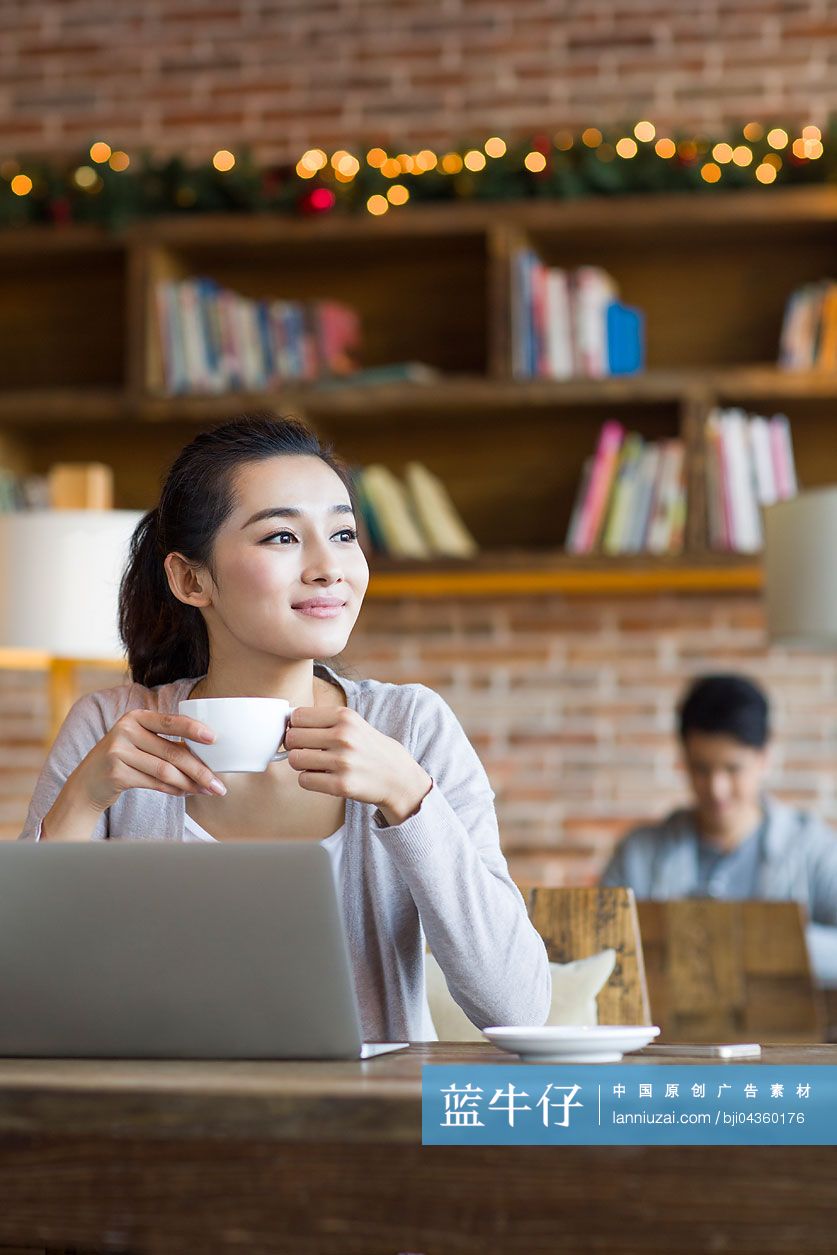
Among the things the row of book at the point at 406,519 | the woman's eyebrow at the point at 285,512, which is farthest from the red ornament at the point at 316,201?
the woman's eyebrow at the point at 285,512

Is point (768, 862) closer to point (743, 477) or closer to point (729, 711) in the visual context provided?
point (729, 711)

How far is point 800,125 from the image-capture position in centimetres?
373

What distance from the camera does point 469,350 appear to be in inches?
149

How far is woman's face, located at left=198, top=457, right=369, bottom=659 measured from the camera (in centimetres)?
149

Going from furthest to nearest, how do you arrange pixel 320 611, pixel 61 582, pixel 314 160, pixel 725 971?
1. pixel 314 160
2. pixel 61 582
3. pixel 725 971
4. pixel 320 611

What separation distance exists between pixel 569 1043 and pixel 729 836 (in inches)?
96.5

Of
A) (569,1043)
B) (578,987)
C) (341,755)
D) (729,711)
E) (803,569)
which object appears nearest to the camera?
(569,1043)

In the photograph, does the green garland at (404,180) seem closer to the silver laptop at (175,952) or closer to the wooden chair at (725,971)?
the wooden chair at (725,971)

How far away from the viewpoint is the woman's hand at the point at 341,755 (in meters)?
1.16

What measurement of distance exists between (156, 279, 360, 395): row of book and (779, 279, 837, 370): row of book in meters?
1.02

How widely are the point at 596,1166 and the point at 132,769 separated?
602 millimetres

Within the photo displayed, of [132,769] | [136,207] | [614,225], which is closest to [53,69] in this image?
[136,207]
